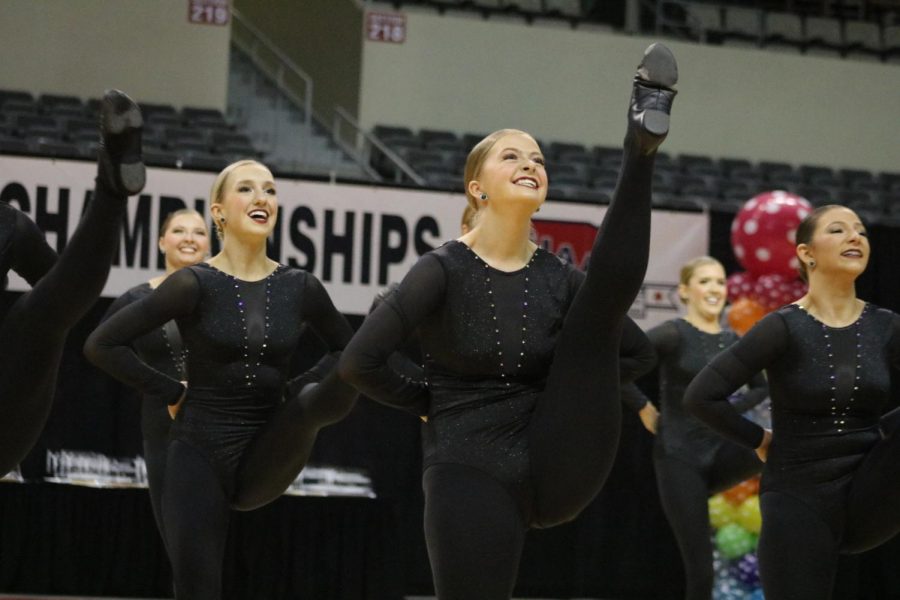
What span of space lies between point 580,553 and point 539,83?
7.28m

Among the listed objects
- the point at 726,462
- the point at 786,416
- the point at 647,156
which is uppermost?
the point at 647,156

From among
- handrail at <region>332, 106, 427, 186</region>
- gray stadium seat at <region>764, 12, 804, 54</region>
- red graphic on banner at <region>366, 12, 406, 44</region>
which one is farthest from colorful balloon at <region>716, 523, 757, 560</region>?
gray stadium seat at <region>764, 12, 804, 54</region>

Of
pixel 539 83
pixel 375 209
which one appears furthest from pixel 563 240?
pixel 539 83

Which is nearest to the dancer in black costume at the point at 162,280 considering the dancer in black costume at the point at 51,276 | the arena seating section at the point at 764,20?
the dancer in black costume at the point at 51,276

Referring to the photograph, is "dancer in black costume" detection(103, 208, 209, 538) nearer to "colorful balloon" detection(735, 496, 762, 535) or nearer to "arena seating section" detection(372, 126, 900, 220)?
Answer: "colorful balloon" detection(735, 496, 762, 535)

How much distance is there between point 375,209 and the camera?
298 inches

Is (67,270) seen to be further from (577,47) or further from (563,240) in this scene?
(577,47)

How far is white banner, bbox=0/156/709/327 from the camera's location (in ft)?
23.5

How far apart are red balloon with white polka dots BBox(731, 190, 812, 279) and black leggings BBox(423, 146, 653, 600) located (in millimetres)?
4306

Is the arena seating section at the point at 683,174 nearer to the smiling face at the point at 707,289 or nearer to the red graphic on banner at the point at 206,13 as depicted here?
the red graphic on banner at the point at 206,13

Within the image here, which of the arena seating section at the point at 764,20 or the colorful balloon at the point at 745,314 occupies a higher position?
the arena seating section at the point at 764,20

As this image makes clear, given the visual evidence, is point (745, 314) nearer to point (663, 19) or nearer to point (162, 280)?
point (162, 280)

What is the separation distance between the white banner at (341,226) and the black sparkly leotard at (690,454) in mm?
1600

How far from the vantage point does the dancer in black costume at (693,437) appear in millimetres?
5625
